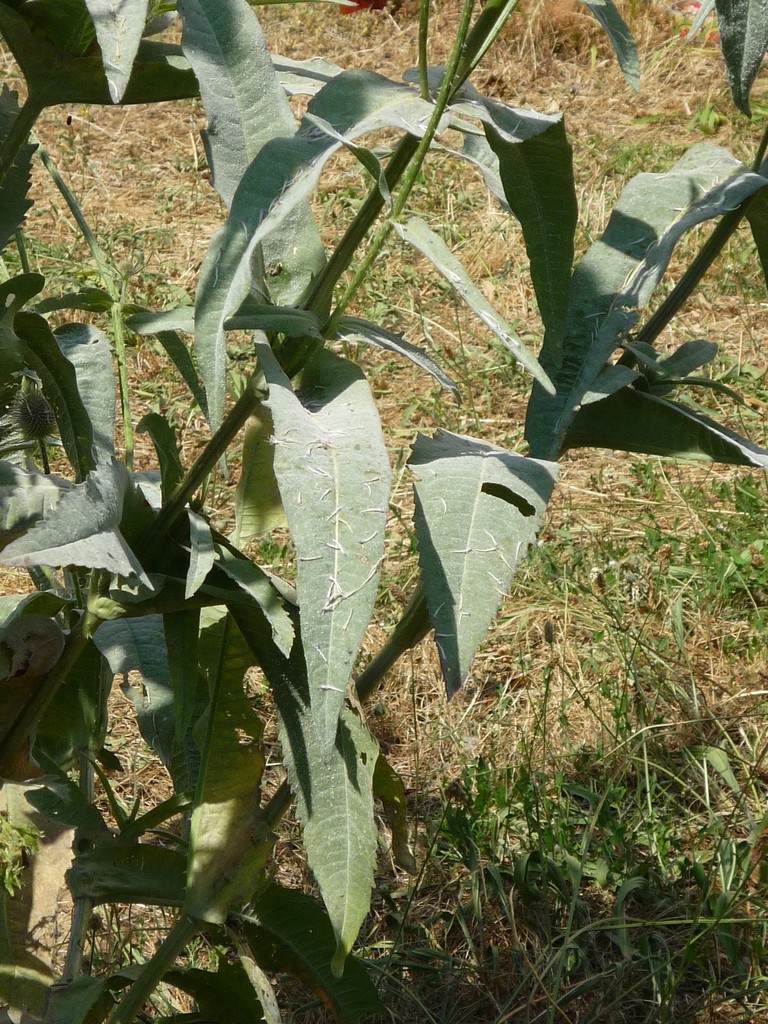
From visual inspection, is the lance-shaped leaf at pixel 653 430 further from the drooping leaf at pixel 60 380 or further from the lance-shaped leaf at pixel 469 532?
the drooping leaf at pixel 60 380

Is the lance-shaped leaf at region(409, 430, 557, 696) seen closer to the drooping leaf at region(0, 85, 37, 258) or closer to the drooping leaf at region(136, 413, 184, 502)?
the drooping leaf at region(136, 413, 184, 502)

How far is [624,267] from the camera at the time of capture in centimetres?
77

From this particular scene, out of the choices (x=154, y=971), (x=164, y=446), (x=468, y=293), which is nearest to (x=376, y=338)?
(x=468, y=293)

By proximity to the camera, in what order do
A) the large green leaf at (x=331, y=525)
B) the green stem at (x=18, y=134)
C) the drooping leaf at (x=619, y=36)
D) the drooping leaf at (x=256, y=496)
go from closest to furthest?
the large green leaf at (x=331, y=525)
the drooping leaf at (x=619, y=36)
the green stem at (x=18, y=134)
the drooping leaf at (x=256, y=496)

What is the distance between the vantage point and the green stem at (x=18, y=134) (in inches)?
29.2

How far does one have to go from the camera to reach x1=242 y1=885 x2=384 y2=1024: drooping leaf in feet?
3.09

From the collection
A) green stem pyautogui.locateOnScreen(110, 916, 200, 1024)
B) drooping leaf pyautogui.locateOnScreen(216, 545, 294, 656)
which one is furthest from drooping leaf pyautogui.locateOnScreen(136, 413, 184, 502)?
green stem pyautogui.locateOnScreen(110, 916, 200, 1024)

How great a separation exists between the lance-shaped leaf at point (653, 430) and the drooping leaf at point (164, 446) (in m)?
0.29

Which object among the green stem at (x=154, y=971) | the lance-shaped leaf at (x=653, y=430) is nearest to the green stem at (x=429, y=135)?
the lance-shaped leaf at (x=653, y=430)

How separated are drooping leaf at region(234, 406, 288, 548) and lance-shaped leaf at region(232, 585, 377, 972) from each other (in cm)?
14

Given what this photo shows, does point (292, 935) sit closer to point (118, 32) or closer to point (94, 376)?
point (94, 376)

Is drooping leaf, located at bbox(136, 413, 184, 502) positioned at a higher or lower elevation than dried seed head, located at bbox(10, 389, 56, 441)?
higher

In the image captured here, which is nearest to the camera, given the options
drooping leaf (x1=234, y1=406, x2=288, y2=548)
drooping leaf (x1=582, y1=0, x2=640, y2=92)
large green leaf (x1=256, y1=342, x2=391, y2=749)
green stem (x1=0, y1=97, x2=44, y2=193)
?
large green leaf (x1=256, y1=342, x2=391, y2=749)

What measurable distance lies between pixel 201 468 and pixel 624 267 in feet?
1.08
